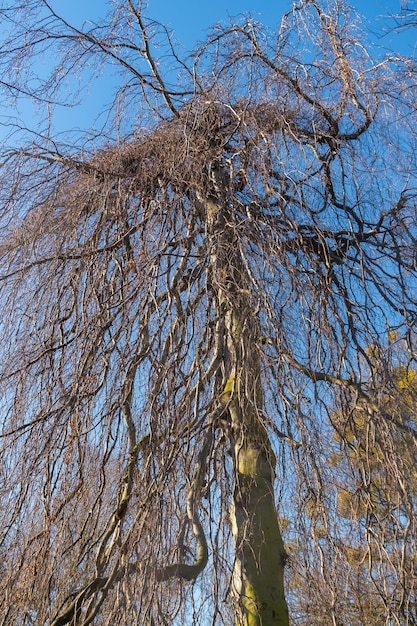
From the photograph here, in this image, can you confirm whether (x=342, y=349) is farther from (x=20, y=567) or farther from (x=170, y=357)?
(x=20, y=567)

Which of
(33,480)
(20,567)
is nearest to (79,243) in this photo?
(33,480)

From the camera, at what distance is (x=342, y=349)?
234 cm

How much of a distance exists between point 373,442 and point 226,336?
0.66 metres

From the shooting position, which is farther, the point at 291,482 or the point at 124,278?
the point at 124,278

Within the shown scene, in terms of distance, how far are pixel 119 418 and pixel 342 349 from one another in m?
0.85

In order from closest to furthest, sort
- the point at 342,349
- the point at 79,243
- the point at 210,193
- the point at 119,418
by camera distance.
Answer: the point at 119,418 → the point at 342,349 → the point at 79,243 → the point at 210,193

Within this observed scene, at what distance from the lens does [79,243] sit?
270 cm

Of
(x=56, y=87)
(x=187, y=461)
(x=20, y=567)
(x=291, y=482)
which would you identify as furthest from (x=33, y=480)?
(x=56, y=87)

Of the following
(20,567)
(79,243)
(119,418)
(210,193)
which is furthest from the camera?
(210,193)

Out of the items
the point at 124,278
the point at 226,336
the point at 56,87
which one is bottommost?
the point at 226,336

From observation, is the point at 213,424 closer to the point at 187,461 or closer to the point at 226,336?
the point at 187,461

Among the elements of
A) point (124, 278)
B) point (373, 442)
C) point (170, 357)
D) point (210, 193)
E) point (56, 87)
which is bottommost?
point (373, 442)

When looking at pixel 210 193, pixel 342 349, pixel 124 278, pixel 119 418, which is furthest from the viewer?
pixel 210 193

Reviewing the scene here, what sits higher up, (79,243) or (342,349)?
(79,243)
